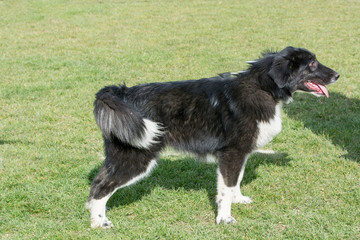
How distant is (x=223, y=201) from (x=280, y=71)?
1347 millimetres

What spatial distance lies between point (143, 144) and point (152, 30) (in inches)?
409

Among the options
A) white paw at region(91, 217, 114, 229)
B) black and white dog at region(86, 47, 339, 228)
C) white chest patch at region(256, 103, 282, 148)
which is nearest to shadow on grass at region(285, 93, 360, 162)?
white chest patch at region(256, 103, 282, 148)

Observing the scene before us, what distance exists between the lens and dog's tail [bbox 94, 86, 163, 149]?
338 cm

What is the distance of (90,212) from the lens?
3908mm

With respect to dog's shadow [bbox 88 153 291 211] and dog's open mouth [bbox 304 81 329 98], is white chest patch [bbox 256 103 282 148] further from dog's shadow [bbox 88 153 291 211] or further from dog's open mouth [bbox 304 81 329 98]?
dog's shadow [bbox 88 153 291 211]

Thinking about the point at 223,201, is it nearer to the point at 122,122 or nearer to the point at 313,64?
the point at 122,122

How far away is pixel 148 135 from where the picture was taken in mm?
3523

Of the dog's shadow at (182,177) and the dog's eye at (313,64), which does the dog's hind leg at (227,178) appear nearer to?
the dog's shadow at (182,177)

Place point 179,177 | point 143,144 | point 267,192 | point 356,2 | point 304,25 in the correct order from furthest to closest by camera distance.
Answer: point 356,2
point 304,25
point 179,177
point 267,192
point 143,144

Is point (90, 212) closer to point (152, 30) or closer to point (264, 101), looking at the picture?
point (264, 101)

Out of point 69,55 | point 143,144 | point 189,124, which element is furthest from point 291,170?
point 69,55

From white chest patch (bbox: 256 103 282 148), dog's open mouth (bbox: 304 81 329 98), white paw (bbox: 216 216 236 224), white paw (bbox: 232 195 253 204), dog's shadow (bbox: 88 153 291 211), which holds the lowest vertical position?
dog's shadow (bbox: 88 153 291 211)

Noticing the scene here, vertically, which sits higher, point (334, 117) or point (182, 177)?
point (182, 177)

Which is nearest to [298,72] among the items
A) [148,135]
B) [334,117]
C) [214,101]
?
[214,101]
